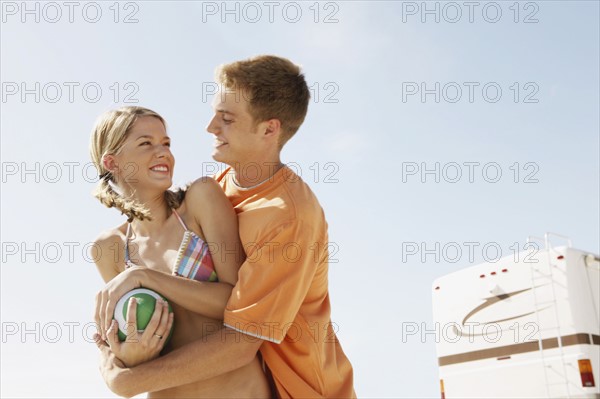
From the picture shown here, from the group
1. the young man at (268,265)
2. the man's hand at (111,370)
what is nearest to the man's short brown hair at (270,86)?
the young man at (268,265)

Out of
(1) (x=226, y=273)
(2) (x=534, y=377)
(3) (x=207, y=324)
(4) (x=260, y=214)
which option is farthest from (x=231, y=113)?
(2) (x=534, y=377)

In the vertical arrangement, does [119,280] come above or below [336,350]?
above

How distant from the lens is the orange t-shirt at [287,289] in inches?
130

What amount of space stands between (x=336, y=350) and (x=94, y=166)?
1.87m

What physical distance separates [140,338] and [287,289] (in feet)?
2.61

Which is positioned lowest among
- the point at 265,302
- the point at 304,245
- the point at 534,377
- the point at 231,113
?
the point at 534,377

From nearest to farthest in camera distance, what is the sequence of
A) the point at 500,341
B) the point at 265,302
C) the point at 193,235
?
the point at 265,302
the point at 193,235
the point at 500,341

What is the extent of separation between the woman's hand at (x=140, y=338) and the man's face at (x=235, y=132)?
1.03 m

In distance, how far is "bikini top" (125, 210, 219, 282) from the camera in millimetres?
3488

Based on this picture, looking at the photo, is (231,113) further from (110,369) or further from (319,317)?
(110,369)

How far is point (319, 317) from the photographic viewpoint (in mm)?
3717

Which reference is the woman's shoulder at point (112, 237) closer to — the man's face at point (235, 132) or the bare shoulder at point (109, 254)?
→ the bare shoulder at point (109, 254)

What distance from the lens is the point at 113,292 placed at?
11.0 feet

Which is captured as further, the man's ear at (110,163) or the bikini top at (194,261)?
the man's ear at (110,163)
